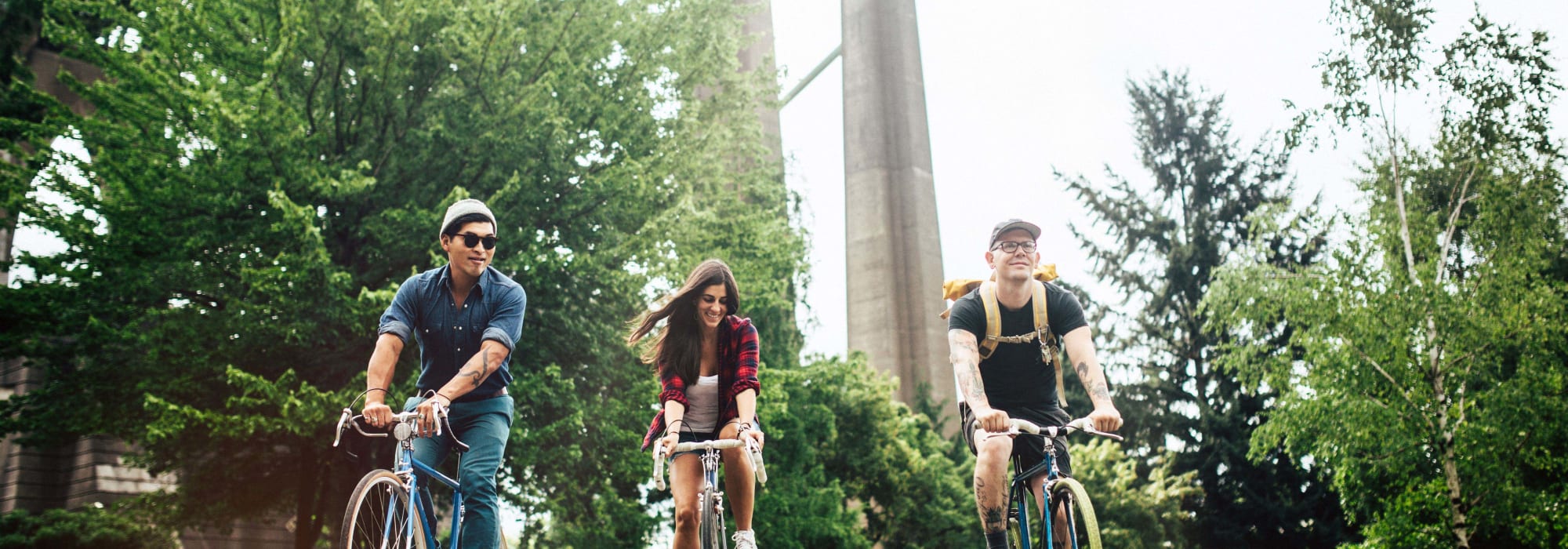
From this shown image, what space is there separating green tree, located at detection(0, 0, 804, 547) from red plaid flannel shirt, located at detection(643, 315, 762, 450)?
332 inches

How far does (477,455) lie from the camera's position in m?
4.72

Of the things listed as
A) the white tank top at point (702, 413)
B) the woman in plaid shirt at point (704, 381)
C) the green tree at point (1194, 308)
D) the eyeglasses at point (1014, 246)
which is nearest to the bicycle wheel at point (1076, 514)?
the eyeglasses at point (1014, 246)

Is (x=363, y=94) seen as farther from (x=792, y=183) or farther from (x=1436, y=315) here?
(x=1436, y=315)

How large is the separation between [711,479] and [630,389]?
11005 mm

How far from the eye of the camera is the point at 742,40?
20203 millimetres

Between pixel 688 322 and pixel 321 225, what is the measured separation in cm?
1017

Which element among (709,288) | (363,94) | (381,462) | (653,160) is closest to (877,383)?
(653,160)

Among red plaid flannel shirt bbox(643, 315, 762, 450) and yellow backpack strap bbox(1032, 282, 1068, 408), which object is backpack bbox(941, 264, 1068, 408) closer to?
yellow backpack strap bbox(1032, 282, 1068, 408)

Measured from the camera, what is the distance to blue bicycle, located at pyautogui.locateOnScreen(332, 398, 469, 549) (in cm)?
398

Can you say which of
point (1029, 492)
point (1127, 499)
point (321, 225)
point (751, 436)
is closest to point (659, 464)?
point (751, 436)

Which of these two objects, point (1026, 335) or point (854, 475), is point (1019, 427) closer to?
point (1026, 335)

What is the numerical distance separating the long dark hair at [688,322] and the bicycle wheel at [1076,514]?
1.74 metres

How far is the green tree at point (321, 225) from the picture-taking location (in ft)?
43.7

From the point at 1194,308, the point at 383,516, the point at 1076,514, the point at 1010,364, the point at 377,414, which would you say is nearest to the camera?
the point at 377,414
